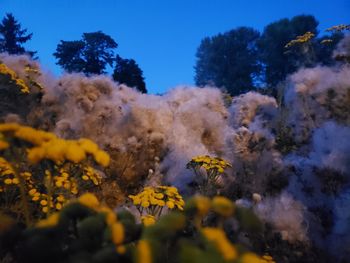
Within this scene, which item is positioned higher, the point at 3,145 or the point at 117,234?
the point at 3,145

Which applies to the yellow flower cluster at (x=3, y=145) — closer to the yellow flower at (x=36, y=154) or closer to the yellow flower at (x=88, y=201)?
the yellow flower at (x=36, y=154)

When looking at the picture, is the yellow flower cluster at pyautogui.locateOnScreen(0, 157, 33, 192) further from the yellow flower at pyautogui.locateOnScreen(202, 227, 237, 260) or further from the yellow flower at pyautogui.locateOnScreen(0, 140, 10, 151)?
the yellow flower at pyautogui.locateOnScreen(202, 227, 237, 260)

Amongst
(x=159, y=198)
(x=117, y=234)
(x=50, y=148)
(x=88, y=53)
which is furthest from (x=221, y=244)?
(x=88, y=53)

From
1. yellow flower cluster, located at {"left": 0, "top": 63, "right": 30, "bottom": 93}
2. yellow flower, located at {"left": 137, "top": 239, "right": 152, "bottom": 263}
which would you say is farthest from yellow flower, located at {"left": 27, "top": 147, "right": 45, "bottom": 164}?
yellow flower cluster, located at {"left": 0, "top": 63, "right": 30, "bottom": 93}

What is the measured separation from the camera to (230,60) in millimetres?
23375

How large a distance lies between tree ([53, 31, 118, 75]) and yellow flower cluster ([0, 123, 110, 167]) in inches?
482

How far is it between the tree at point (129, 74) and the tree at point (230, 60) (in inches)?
424

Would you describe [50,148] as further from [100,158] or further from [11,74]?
[11,74]

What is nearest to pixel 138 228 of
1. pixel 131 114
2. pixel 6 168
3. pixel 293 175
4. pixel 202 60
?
pixel 6 168

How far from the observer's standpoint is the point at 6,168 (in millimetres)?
3217

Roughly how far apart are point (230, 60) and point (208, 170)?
798 inches

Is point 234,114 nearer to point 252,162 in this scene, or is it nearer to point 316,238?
point 252,162

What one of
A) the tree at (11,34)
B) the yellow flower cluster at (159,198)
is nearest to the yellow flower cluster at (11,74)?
the yellow flower cluster at (159,198)

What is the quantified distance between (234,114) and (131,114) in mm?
2497
